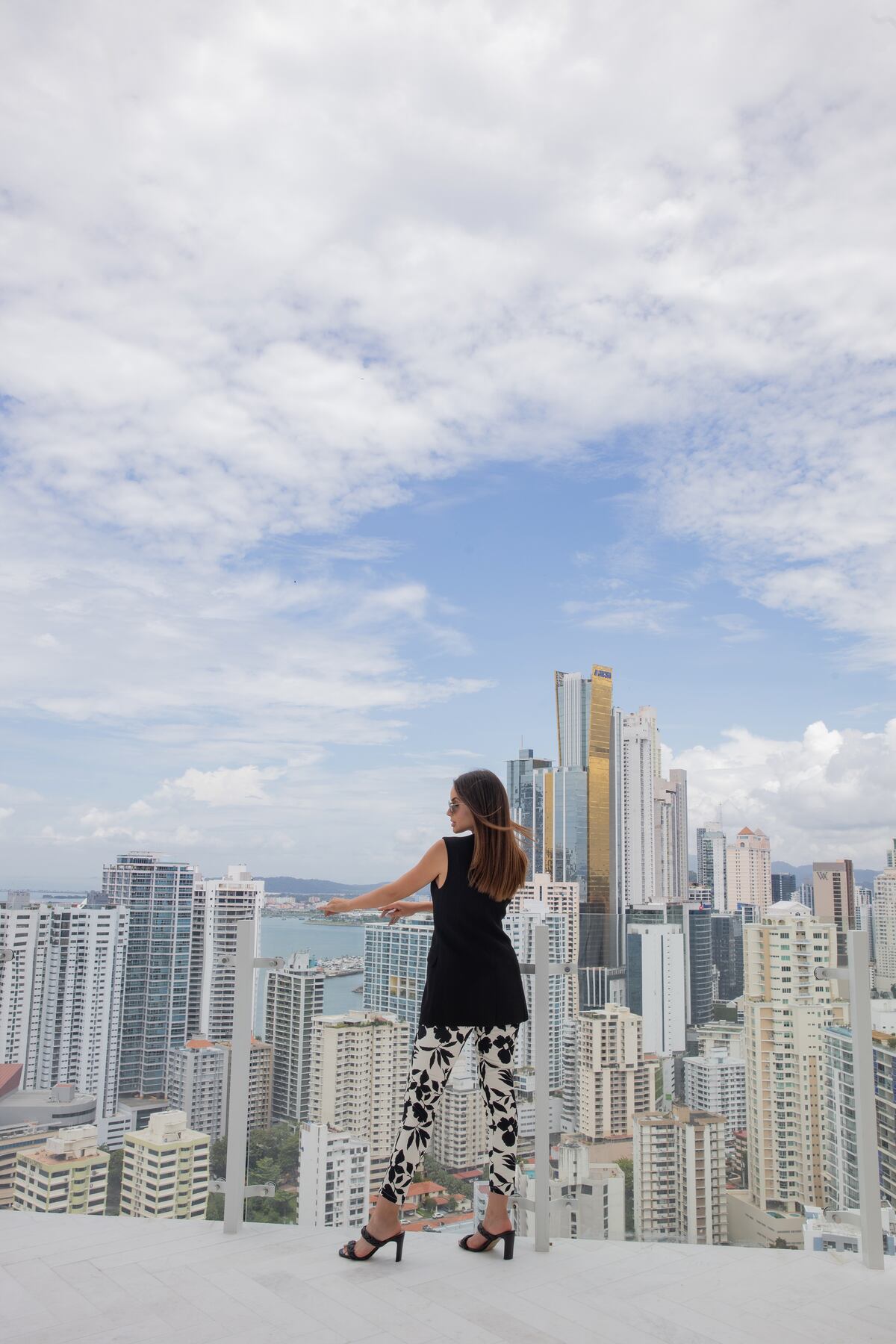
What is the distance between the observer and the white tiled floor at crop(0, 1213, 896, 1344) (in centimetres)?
205

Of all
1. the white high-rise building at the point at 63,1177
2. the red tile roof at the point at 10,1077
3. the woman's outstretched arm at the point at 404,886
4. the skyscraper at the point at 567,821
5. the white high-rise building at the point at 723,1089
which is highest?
the skyscraper at the point at 567,821

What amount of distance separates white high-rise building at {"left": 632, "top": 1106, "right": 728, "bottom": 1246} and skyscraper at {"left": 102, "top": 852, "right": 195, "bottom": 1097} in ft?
6.05

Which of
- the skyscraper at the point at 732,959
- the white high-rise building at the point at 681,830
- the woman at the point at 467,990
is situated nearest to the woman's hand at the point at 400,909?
the woman at the point at 467,990

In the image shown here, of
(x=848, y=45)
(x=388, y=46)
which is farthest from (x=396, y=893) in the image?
(x=848, y=45)

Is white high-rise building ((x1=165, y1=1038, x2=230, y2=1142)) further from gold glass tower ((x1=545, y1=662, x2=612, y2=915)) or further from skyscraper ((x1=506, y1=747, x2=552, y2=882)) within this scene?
gold glass tower ((x1=545, y1=662, x2=612, y2=915))

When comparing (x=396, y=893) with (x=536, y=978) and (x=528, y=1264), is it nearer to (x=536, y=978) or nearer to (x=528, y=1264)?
(x=536, y=978)

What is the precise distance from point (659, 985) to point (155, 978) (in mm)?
2963

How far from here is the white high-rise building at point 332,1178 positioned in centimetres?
282

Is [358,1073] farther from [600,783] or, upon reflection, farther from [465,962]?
[600,783]

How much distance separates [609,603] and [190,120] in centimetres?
2177

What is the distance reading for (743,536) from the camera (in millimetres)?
21391

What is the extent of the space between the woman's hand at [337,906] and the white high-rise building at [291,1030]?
0.52 metres

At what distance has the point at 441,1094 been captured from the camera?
8.54 feet

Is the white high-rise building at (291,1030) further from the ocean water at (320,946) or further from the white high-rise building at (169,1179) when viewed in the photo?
the white high-rise building at (169,1179)
